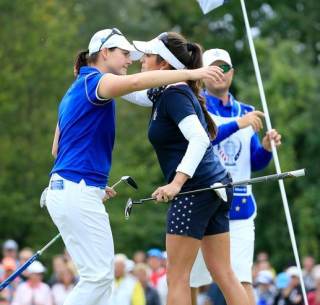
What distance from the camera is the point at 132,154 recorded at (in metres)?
33.5

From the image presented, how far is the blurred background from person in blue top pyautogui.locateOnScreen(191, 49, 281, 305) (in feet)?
61.6

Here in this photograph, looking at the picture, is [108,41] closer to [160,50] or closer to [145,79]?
[160,50]

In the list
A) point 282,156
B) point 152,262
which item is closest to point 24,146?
point 282,156

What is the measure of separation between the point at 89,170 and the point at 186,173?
0.71 m

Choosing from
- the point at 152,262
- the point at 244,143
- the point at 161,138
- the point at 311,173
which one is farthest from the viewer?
the point at 311,173

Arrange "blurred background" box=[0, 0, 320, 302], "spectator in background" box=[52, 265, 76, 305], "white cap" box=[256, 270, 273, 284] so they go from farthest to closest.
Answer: "blurred background" box=[0, 0, 320, 302] → "white cap" box=[256, 270, 273, 284] → "spectator in background" box=[52, 265, 76, 305]

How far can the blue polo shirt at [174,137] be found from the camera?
8.51 metres

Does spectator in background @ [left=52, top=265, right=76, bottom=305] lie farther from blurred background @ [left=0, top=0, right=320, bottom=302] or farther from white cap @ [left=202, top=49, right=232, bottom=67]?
blurred background @ [left=0, top=0, right=320, bottom=302]

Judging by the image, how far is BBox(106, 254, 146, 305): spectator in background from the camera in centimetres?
1675

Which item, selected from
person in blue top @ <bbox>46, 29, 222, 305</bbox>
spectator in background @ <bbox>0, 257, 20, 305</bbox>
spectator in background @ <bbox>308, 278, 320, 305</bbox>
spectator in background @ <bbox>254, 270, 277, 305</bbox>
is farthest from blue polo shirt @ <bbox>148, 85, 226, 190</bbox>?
spectator in background @ <bbox>254, 270, 277, 305</bbox>

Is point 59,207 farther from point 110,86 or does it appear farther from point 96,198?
point 110,86

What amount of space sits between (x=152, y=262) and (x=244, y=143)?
27.1ft

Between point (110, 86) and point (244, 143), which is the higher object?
point (110, 86)

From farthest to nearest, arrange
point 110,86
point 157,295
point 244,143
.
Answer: point 157,295 < point 244,143 < point 110,86
